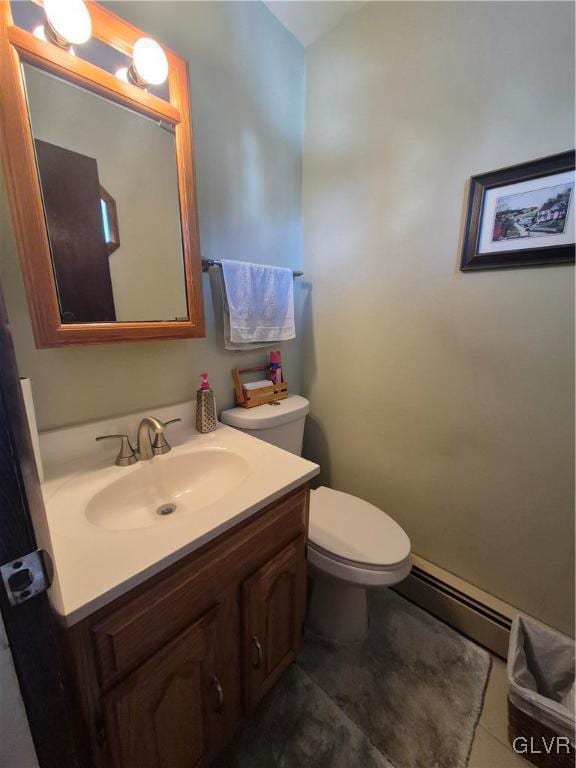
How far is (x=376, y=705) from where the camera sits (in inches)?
40.9

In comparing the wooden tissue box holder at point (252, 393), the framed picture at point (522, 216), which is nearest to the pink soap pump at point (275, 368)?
the wooden tissue box holder at point (252, 393)

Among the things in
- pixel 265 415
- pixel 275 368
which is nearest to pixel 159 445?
pixel 265 415

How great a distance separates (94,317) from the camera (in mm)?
888

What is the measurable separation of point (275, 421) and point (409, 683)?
1.07 m

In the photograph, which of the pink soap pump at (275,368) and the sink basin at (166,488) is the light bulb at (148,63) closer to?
the pink soap pump at (275,368)

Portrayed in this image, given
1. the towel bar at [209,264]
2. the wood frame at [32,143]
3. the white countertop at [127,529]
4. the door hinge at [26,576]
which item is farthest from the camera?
the towel bar at [209,264]

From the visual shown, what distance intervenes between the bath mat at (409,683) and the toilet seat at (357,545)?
0.39 m

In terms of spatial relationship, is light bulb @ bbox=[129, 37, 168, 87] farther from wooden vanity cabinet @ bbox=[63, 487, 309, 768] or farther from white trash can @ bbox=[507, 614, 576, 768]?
white trash can @ bbox=[507, 614, 576, 768]

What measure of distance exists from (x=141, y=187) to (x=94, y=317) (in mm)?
449

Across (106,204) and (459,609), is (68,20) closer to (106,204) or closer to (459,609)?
(106,204)

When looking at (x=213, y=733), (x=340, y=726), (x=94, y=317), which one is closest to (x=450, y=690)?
(x=340, y=726)

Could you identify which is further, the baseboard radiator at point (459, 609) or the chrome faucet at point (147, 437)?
the baseboard radiator at point (459, 609)

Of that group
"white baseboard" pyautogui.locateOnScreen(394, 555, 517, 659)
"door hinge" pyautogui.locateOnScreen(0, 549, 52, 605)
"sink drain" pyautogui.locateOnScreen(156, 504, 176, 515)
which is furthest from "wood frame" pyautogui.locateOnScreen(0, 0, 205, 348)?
"white baseboard" pyautogui.locateOnScreen(394, 555, 517, 659)

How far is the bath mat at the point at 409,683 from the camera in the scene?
95 centimetres
